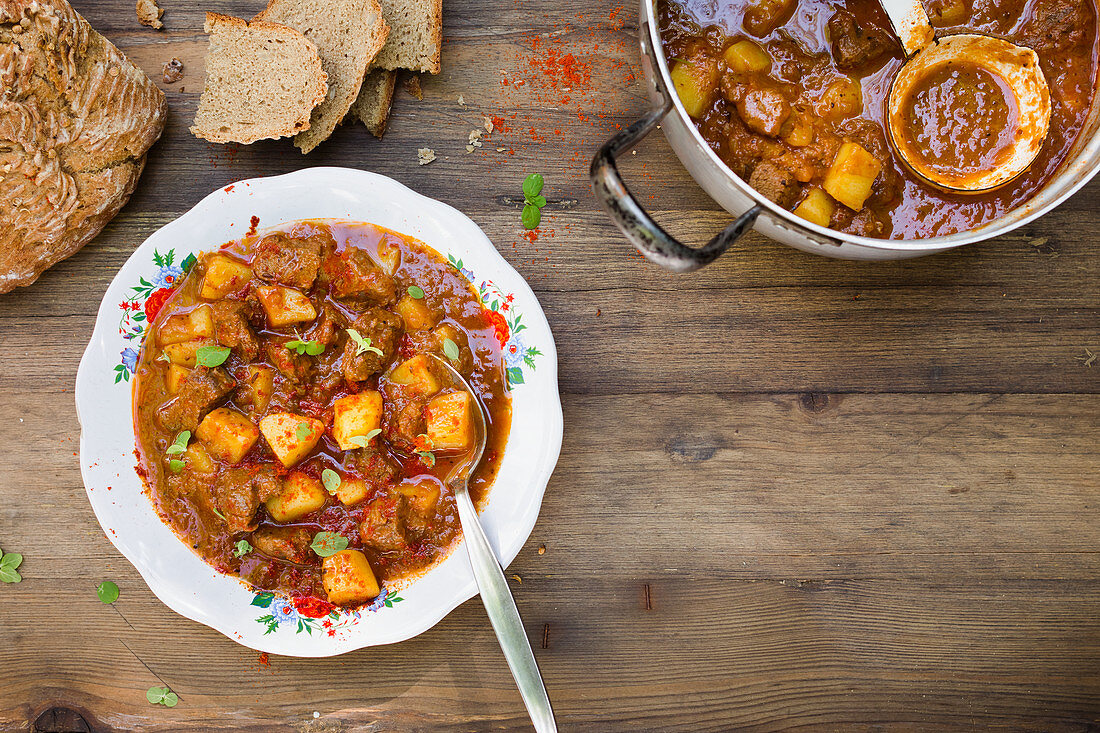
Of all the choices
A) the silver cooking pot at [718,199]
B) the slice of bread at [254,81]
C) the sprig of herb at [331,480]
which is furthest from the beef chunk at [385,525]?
the slice of bread at [254,81]

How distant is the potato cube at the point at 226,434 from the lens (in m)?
A: 2.41

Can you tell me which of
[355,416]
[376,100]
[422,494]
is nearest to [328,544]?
[422,494]

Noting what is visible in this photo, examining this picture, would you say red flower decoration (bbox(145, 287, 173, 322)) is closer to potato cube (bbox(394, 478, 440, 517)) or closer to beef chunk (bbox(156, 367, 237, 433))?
beef chunk (bbox(156, 367, 237, 433))

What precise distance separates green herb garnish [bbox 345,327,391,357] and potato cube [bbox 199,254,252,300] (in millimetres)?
480

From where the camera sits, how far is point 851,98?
2227 mm

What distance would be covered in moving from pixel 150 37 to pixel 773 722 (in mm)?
3772

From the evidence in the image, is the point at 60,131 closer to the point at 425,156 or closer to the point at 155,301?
the point at 155,301

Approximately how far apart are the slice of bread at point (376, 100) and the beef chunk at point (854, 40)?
162 centimetres

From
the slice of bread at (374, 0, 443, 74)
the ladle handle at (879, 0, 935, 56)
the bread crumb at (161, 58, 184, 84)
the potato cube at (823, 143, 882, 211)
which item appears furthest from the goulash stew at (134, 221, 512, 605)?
the ladle handle at (879, 0, 935, 56)

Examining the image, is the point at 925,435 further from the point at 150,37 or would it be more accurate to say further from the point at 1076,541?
the point at 150,37

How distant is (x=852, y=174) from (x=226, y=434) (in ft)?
7.70

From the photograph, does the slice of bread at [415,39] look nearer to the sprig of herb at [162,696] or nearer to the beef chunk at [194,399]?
the beef chunk at [194,399]

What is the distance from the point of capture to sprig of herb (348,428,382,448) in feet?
7.77

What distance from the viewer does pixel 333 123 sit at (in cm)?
254
